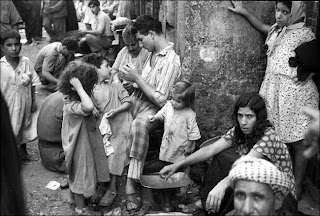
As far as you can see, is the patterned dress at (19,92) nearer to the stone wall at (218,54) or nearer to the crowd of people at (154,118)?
the crowd of people at (154,118)

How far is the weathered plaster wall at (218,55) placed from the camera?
5.18 metres

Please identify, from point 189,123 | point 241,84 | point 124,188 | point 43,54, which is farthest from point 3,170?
point 43,54

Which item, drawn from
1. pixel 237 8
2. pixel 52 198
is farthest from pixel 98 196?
pixel 237 8

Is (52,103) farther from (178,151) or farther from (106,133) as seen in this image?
(178,151)

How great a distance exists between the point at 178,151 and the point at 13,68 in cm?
216

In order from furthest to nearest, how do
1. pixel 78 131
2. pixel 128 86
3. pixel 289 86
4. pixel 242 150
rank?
pixel 128 86 < pixel 78 131 < pixel 289 86 < pixel 242 150

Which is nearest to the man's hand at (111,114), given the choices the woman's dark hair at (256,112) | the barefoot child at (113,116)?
the barefoot child at (113,116)

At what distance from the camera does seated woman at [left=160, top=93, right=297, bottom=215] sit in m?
3.84

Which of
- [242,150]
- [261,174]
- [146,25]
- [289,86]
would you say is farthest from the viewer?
[146,25]

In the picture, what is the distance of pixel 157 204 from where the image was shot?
16.5 ft

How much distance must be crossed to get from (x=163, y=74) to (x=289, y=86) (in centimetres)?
128

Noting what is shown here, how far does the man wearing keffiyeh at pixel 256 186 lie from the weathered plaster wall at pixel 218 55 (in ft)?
7.79

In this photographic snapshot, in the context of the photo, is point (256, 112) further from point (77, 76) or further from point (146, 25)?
point (146, 25)

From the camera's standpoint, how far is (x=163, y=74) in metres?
5.11
